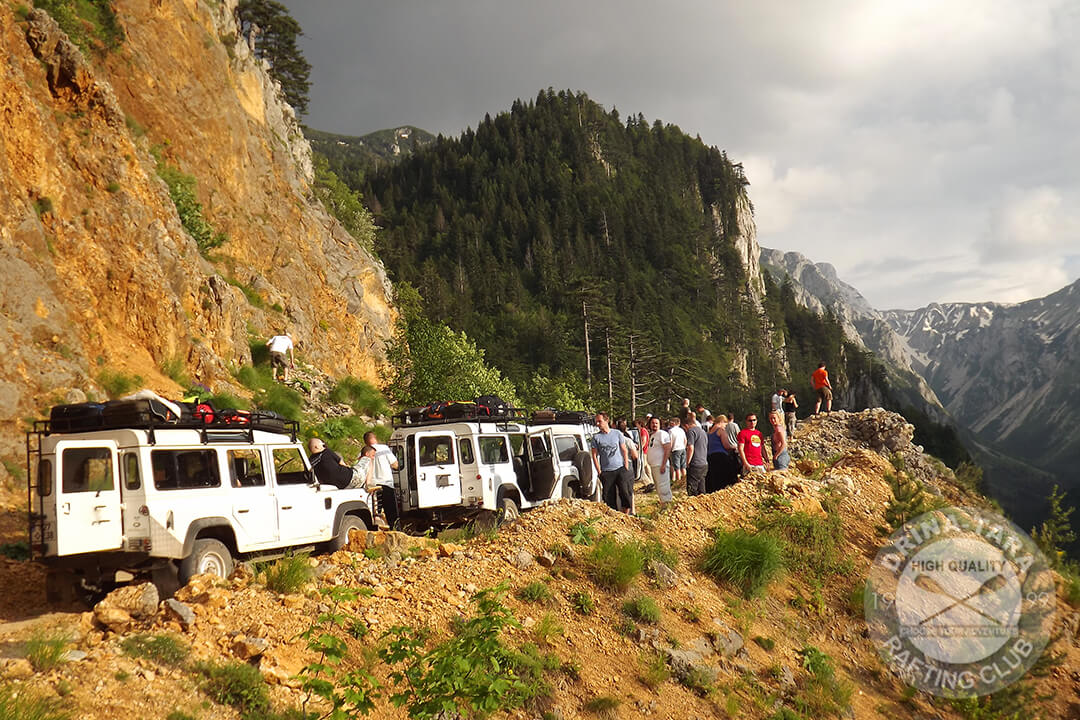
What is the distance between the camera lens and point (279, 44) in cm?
5294

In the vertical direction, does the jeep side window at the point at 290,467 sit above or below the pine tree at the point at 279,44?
below

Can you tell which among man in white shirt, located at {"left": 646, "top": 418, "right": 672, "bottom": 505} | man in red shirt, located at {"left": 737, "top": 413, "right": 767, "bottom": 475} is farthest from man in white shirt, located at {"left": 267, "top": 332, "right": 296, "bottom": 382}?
man in red shirt, located at {"left": 737, "top": 413, "right": 767, "bottom": 475}

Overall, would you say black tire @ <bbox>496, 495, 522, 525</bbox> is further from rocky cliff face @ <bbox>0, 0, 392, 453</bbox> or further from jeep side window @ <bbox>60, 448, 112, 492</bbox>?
rocky cliff face @ <bbox>0, 0, 392, 453</bbox>

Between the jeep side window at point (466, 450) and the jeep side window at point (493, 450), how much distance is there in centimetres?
21

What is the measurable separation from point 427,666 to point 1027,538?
34.4ft

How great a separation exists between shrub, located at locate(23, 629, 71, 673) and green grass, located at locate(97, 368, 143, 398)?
33.7 feet

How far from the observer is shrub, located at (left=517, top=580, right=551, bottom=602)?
766 cm

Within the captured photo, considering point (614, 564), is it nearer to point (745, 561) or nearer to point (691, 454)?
point (745, 561)

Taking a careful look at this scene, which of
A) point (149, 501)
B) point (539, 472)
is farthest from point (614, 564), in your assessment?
point (149, 501)

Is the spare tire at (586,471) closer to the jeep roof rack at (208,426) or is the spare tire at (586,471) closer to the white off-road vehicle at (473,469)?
the white off-road vehicle at (473,469)

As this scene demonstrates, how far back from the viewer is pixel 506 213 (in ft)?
381

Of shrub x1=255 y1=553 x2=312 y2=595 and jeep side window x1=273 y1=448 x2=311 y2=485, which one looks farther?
jeep side window x1=273 y1=448 x2=311 y2=485

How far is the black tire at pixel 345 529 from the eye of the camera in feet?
32.4

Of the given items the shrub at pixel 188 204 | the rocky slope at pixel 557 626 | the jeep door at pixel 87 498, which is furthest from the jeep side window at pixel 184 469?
the shrub at pixel 188 204
